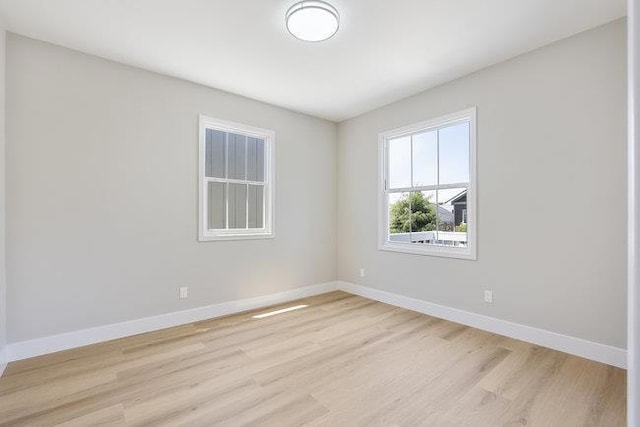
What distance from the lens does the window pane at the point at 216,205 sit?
11.9 feet

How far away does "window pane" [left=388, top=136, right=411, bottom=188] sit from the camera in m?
3.97

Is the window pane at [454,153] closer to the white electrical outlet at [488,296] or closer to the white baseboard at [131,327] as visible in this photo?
the white electrical outlet at [488,296]

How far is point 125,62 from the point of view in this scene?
9.80ft

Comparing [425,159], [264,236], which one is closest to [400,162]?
[425,159]

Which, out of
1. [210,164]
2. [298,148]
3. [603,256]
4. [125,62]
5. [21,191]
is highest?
[125,62]

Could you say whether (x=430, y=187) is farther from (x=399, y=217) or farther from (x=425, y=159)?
(x=399, y=217)

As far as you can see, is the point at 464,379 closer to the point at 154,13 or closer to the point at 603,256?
the point at 603,256

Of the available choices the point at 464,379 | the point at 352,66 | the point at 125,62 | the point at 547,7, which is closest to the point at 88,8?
the point at 125,62

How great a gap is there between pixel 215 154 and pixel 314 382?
272cm

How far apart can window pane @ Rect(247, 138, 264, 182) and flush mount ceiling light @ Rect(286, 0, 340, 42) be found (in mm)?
1786

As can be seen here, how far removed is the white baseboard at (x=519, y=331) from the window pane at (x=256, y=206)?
6.15 feet

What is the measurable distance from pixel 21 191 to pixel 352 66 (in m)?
3.13

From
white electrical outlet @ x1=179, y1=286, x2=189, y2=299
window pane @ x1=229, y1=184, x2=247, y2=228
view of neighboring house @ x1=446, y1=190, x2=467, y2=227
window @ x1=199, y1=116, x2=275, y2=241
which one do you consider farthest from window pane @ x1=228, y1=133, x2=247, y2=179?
view of neighboring house @ x1=446, y1=190, x2=467, y2=227

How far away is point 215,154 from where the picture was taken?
370 centimetres
